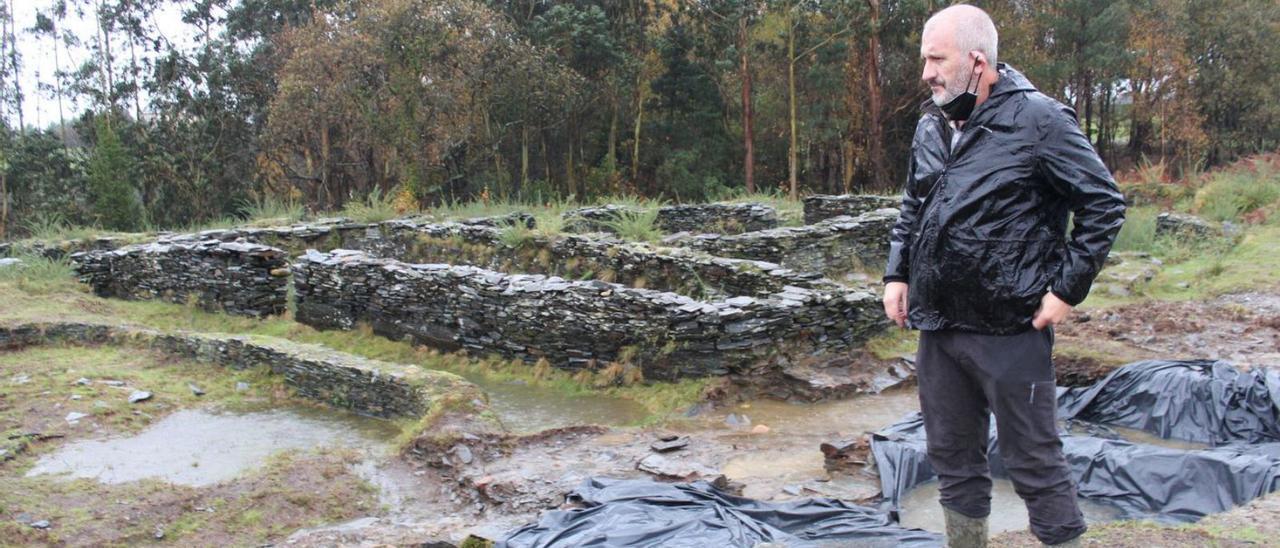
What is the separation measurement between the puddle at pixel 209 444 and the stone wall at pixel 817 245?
18.5 feet

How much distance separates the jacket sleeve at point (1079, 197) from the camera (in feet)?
7.52

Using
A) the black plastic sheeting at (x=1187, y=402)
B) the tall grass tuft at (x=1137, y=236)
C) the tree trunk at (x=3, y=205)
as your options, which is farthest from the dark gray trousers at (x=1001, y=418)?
the tree trunk at (x=3, y=205)

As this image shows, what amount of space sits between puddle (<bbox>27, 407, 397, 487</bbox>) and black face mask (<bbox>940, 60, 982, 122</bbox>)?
188 inches

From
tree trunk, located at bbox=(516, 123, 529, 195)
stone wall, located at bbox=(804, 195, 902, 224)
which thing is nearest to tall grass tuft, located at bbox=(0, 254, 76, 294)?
stone wall, located at bbox=(804, 195, 902, 224)

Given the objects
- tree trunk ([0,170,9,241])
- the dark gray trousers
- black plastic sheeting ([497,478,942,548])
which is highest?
tree trunk ([0,170,9,241])

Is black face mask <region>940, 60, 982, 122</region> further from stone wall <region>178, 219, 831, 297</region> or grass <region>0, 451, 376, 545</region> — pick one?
stone wall <region>178, 219, 831, 297</region>

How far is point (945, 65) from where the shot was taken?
2.46 meters

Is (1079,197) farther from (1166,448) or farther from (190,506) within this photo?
(190,506)

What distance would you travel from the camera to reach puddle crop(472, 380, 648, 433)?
667 cm

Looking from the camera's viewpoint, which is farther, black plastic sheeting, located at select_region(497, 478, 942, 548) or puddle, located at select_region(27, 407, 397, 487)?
puddle, located at select_region(27, 407, 397, 487)

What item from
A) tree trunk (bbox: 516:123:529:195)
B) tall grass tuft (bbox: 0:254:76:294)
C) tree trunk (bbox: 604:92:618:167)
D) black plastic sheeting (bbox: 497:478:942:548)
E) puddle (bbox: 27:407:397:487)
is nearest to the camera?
black plastic sheeting (bbox: 497:478:942:548)

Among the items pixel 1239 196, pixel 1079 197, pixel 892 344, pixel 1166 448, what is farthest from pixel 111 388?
pixel 1239 196

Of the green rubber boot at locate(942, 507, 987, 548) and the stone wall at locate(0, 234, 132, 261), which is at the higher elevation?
the stone wall at locate(0, 234, 132, 261)

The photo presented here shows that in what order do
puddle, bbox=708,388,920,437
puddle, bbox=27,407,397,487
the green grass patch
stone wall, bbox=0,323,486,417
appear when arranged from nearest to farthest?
puddle, bbox=27,407,397,487, puddle, bbox=708,388,920,437, stone wall, bbox=0,323,486,417, the green grass patch
